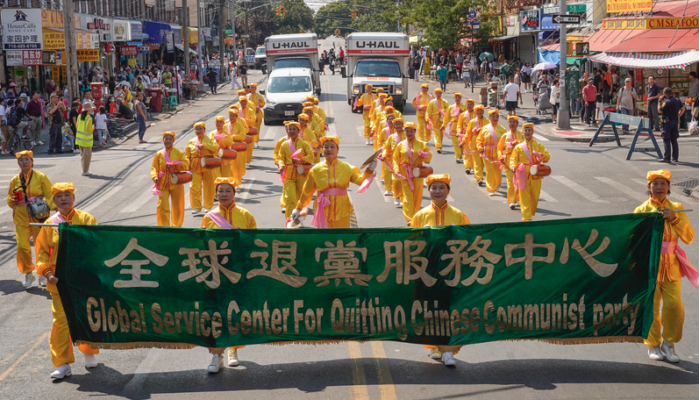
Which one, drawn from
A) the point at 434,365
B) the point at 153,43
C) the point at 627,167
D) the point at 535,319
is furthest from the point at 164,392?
the point at 153,43

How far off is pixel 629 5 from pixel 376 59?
10885 mm

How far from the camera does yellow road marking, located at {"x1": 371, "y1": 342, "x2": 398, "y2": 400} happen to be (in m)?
6.36

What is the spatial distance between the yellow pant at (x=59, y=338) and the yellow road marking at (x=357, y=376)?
2.45 metres

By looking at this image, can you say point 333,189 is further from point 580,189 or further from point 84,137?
point 84,137

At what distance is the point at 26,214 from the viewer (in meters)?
9.98

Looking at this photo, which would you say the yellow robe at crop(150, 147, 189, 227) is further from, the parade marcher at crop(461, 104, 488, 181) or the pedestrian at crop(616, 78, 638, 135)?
the pedestrian at crop(616, 78, 638, 135)

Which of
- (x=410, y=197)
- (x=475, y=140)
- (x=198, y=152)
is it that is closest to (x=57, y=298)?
(x=410, y=197)

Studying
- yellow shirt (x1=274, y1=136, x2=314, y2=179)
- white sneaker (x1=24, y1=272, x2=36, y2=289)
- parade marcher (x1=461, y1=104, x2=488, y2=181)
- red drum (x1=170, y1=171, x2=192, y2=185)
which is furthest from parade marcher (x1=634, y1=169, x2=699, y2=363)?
parade marcher (x1=461, y1=104, x2=488, y2=181)

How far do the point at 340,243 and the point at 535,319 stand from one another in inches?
70.5

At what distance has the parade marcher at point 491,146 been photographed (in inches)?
598

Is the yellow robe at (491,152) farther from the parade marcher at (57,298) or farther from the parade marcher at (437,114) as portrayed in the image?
the parade marcher at (57,298)

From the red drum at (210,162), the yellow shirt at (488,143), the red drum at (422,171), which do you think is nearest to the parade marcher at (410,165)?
the red drum at (422,171)

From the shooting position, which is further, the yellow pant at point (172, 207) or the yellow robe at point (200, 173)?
the yellow robe at point (200, 173)

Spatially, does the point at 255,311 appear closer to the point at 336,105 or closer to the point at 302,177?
the point at 302,177
